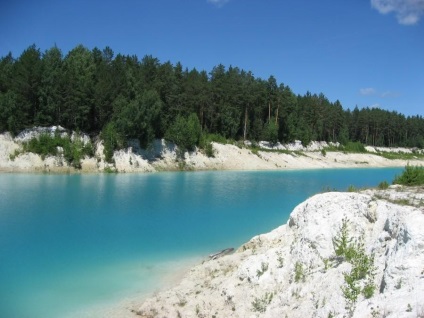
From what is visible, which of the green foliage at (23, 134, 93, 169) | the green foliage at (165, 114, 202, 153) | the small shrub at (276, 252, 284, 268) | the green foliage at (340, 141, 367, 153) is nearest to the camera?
the small shrub at (276, 252, 284, 268)

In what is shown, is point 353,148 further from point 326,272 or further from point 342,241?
point 326,272

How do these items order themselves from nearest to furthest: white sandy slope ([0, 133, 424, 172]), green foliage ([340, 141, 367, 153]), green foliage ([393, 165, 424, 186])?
1. green foliage ([393, 165, 424, 186])
2. white sandy slope ([0, 133, 424, 172])
3. green foliage ([340, 141, 367, 153])

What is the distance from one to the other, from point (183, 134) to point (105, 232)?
168 feet

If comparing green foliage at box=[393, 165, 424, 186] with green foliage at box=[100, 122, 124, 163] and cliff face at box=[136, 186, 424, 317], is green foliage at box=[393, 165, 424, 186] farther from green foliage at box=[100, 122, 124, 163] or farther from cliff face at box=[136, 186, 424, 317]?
green foliage at box=[100, 122, 124, 163]

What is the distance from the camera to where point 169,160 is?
7300cm

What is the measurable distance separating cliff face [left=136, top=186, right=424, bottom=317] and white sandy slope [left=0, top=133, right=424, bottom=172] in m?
50.8

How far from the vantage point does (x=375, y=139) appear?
6156 inches

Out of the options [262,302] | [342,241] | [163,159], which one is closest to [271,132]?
[163,159]

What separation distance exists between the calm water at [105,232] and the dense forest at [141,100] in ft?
Answer: 71.8

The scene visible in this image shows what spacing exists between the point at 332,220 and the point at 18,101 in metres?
65.0

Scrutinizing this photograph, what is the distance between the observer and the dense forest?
67250 millimetres

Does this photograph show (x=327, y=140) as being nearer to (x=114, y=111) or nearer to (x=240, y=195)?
(x=114, y=111)

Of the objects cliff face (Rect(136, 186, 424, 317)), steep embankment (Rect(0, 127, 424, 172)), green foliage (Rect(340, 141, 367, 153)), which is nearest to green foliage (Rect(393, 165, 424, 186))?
cliff face (Rect(136, 186, 424, 317))

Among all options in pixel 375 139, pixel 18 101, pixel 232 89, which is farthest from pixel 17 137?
pixel 375 139
